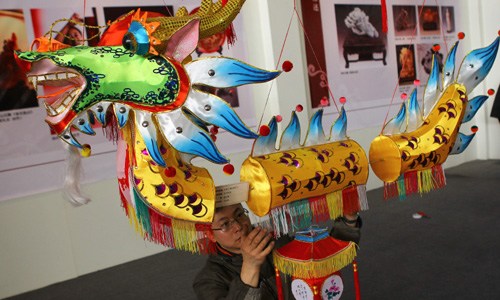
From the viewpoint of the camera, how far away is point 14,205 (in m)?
2.89

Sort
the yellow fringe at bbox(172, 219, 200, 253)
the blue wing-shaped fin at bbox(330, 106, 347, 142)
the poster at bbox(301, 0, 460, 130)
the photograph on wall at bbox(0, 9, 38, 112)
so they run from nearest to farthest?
the yellow fringe at bbox(172, 219, 200, 253), the blue wing-shaped fin at bbox(330, 106, 347, 142), the photograph on wall at bbox(0, 9, 38, 112), the poster at bbox(301, 0, 460, 130)

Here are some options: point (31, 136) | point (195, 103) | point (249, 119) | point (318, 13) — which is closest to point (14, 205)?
point (31, 136)

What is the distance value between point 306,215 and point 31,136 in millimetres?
2354

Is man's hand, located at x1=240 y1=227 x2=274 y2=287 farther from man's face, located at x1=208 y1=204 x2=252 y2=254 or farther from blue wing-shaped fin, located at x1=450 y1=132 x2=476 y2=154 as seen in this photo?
blue wing-shaped fin, located at x1=450 y1=132 x2=476 y2=154

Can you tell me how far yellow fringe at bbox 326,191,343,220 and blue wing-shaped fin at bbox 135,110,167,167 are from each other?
404 millimetres

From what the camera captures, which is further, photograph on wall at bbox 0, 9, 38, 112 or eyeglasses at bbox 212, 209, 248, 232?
photograph on wall at bbox 0, 9, 38, 112

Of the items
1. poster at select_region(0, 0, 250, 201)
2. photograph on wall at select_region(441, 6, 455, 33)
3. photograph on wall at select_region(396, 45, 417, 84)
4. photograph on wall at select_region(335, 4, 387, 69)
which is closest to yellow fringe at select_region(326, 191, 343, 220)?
poster at select_region(0, 0, 250, 201)

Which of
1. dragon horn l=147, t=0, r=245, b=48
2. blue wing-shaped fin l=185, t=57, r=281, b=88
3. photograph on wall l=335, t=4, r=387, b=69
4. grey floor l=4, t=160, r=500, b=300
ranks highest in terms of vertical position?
photograph on wall l=335, t=4, r=387, b=69

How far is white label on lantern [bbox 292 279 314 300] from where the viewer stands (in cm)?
111

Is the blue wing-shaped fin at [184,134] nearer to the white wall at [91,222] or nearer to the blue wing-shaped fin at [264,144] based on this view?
the blue wing-shaped fin at [264,144]

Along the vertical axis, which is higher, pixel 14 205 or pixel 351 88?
pixel 351 88

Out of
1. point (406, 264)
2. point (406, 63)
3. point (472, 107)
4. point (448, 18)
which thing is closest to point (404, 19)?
point (406, 63)

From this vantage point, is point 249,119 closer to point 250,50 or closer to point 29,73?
point 250,50

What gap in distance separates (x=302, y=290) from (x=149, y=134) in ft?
1.67
